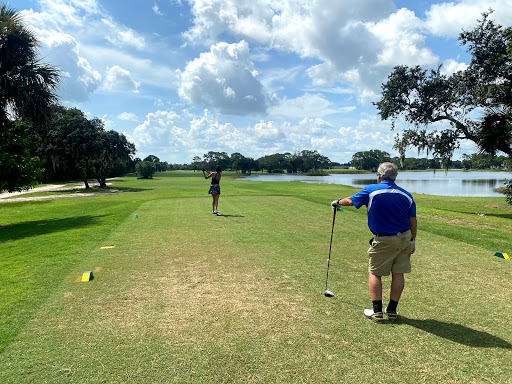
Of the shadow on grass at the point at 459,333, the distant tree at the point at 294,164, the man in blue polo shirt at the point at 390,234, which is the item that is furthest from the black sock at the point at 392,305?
the distant tree at the point at 294,164

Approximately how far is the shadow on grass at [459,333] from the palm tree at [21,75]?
57.5 feet

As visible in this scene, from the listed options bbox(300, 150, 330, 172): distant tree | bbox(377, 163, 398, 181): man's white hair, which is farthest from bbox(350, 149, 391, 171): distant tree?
bbox(377, 163, 398, 181): man's white hair

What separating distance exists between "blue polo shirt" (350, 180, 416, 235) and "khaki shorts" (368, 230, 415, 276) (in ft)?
0.38

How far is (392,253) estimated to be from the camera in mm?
4594

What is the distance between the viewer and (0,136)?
14.7 m

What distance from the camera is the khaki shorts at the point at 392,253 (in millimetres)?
4559

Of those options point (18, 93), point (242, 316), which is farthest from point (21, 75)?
point (242, 316)

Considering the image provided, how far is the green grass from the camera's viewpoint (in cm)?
341

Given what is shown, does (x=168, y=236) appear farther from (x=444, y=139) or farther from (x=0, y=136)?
(x=444, y=139)

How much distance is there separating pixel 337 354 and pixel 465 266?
5163 mm

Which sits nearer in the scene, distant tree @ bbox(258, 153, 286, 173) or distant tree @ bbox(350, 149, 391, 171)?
distant tree @ bbox(350, 149, 391, 171)

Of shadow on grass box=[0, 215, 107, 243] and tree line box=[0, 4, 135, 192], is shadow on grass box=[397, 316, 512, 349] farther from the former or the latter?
tree line box=[0, 4, 135, 192]

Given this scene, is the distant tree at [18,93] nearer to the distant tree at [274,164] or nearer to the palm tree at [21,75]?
the palm tree at [21,75]

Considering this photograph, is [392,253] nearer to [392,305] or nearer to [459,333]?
[392,305]
